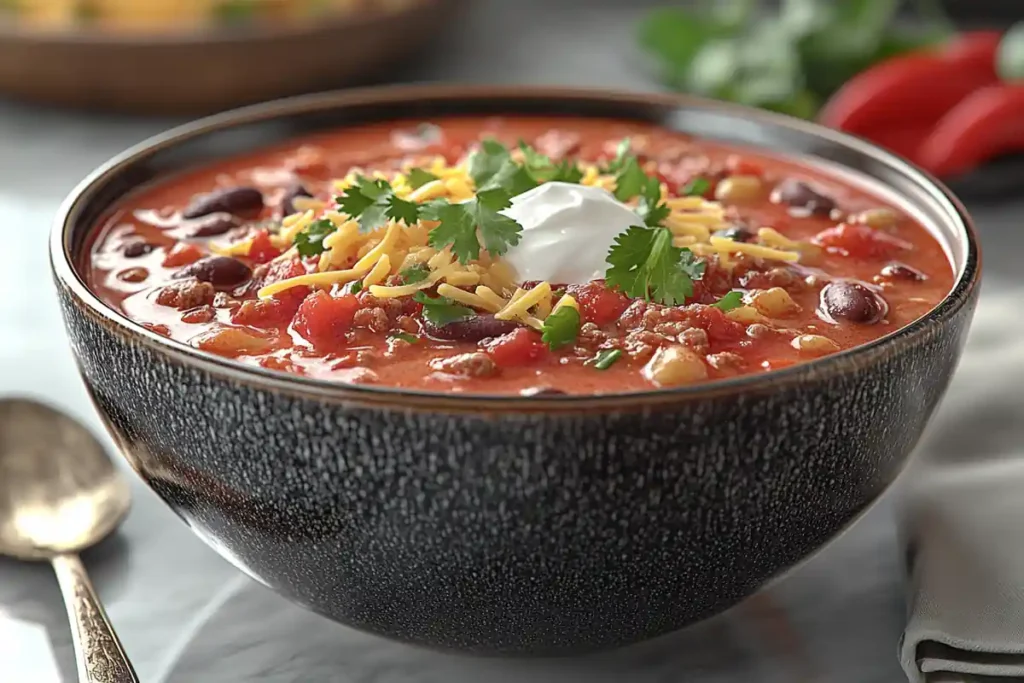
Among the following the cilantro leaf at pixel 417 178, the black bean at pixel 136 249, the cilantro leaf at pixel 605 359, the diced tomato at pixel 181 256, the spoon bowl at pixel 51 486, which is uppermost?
the cilantro leaf at pixel 417 178

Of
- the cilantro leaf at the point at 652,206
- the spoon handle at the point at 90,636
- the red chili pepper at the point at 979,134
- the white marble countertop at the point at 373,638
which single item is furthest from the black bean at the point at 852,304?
the red chili pepper at the point at 979,134

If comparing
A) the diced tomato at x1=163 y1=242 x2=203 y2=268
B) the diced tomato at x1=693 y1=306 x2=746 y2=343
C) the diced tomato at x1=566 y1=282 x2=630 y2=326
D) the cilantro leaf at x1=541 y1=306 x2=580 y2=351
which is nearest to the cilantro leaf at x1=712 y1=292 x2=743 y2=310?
the diced tomato at x1=693 y1=306 x2=746 y2=343

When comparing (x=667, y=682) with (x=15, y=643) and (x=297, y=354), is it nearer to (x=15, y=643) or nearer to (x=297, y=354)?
(x=297, y=354)

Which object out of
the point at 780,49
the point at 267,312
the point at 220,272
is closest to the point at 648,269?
the point at 267,312

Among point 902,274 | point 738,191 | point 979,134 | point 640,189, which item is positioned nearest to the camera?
point 902,274

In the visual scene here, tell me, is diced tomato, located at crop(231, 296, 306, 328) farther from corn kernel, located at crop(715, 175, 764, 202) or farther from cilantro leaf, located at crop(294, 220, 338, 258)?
corn kernel, located at crop(715, 175, 764, 202)

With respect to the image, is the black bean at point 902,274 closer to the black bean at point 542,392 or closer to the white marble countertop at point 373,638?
the white marble countertop at point 373,638

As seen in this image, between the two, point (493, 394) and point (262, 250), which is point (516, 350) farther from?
point (262, 250)
